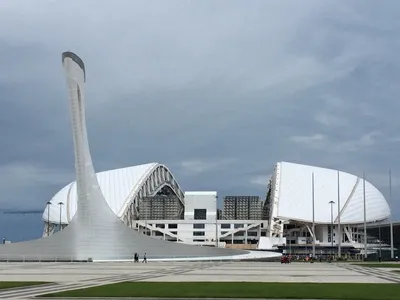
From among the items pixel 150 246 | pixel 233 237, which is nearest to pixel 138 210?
pixel 233 237

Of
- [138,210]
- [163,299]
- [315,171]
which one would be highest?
[315,171]

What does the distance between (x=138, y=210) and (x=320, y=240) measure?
40.1 m

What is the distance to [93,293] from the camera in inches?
792

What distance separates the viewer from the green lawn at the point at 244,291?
19.5 m

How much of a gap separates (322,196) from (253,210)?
61.4 ft

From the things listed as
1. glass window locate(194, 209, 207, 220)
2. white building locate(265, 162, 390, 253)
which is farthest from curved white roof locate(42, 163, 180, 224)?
white building locate(265, 162, 390, 253)

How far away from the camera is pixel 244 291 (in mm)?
20906

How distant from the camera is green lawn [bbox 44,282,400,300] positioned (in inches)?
767

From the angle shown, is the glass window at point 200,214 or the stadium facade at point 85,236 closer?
the stadium facade at point 85,236

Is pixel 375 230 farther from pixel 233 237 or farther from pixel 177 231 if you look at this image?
pixel 177 231

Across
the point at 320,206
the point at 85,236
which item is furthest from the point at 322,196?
the point at 85,236

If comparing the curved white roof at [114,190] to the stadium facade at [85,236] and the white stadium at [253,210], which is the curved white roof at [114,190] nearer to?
the white stadium at [253,210]

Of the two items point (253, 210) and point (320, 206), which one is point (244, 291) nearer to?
point (320, 206)

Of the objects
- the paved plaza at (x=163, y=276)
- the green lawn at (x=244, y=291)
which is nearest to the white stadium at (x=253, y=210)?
the paved plaza at (x=163, y=276)
